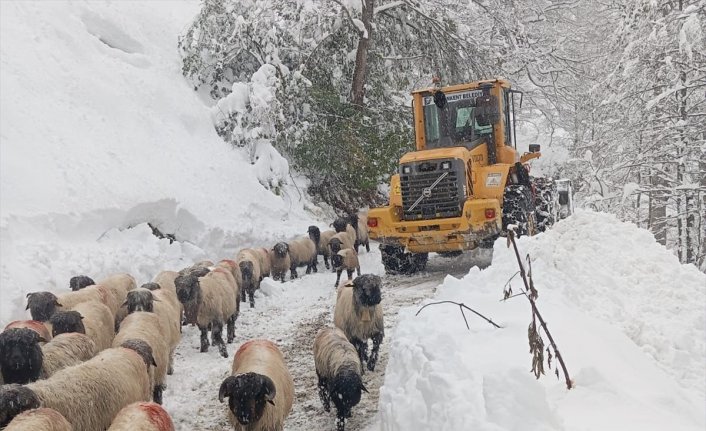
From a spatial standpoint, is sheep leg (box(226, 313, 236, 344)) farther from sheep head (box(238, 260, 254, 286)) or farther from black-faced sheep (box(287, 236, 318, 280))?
black-faced sheep (box(287, 236, 318, 280))

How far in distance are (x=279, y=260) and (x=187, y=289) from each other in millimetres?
4489

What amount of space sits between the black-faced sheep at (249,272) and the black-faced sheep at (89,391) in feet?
17.0

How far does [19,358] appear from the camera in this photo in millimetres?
6070

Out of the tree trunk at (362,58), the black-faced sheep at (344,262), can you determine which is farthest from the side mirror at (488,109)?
the tree trunk at (362,58)

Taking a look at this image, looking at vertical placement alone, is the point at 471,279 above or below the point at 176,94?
below

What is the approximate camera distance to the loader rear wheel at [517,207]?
11.2 m

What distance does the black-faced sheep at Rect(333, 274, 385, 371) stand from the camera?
25.2 ft

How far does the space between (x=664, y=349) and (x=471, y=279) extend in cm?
232

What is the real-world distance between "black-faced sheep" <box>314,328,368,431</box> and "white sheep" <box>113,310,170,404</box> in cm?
174

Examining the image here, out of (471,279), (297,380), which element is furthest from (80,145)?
(471,279)

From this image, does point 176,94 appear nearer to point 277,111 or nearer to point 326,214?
point 277,111

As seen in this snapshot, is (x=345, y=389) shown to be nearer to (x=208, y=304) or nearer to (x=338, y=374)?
(x=338, y=374)

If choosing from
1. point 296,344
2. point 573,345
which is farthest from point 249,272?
point 573,345

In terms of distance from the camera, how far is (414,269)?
42.9 feet
